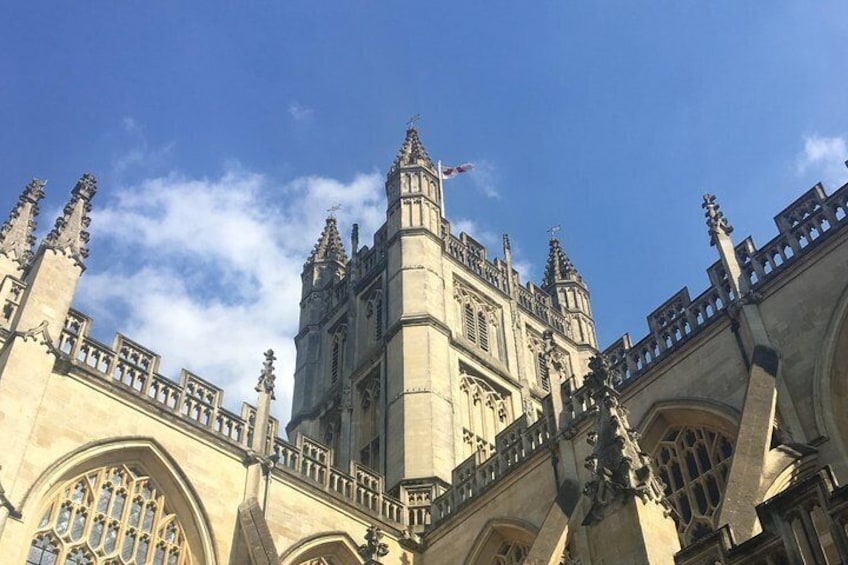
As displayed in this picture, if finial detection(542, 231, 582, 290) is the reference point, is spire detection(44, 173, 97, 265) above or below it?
below

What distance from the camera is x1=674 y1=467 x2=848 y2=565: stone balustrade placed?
686cm

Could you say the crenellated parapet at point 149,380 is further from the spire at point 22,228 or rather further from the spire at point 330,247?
the spire at point 330,247

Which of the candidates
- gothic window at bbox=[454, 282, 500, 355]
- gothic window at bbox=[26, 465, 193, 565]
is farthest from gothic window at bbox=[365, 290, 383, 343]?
gothic window at bbox=[26, 465, 193, 565]

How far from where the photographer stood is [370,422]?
1016 inches

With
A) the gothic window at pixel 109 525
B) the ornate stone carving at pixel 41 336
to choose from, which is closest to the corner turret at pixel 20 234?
the ornate stone carving at pixel 41 336

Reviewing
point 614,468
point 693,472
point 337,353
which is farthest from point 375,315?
point 614,468

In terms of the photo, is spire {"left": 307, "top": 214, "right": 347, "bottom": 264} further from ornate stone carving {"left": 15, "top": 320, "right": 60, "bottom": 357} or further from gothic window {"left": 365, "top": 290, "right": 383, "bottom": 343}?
ornate stone carving {"left": 15, "top": 320, "right": 60, "bottom": 357}

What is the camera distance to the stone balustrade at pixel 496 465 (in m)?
17.7

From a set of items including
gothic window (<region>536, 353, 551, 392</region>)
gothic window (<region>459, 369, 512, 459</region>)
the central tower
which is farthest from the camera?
gothic window (<region>536, 353, 551, 392</region>)

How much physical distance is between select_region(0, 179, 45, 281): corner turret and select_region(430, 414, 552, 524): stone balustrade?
9745 millimetres

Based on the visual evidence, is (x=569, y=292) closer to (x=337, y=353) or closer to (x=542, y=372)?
(x=542, y=372)

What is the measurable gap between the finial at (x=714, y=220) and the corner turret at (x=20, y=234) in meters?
12.9

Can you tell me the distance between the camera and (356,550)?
58.7 feet

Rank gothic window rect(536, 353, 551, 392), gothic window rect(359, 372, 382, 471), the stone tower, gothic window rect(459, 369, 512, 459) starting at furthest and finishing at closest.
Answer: gothic window rect(536, 353, 551, 392) < gothic window rect(359, 372, 382, 471) < gothic window rect(459, 369, 512, 459) < the stone tower
